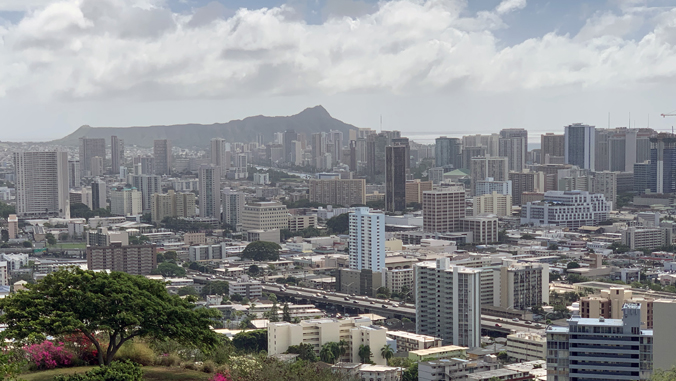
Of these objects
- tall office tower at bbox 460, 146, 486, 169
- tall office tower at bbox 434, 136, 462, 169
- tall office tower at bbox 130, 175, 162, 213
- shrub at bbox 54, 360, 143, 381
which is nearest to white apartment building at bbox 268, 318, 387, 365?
shrub at bbox 54, 360, 143, 381

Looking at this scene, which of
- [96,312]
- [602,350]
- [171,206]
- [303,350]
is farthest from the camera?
[171,206]

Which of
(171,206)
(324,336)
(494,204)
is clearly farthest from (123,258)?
(494,204)

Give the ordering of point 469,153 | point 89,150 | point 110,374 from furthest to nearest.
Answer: point 89,150 < point 469,153 < point 110,374

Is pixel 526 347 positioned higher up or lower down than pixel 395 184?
lower down

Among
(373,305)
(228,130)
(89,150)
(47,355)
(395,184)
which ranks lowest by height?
(373,305)

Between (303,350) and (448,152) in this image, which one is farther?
(448,152)

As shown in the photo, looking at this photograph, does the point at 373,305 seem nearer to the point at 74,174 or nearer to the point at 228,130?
the point at 74,174
